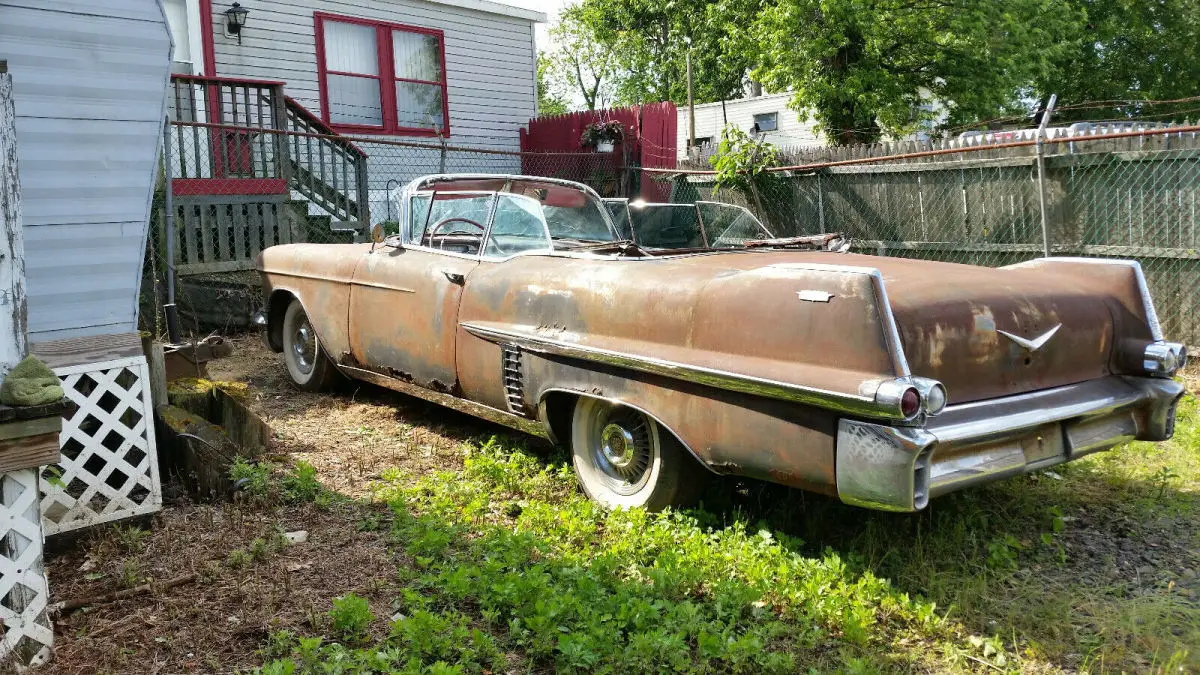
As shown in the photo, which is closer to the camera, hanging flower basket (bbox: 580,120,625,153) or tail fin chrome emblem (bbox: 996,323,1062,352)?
tail fin chrome emblem (bbox: 996,323,1062,352)

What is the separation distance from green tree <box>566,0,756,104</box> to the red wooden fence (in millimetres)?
16366

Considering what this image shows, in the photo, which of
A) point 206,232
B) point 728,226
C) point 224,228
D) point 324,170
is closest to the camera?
point 728,226

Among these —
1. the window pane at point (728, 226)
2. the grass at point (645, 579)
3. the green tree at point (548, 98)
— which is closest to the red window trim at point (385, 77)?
the window pane at point (728, 226)

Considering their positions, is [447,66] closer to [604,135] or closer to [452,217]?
[604,135]

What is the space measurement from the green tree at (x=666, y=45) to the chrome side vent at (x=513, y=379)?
28.8 metres

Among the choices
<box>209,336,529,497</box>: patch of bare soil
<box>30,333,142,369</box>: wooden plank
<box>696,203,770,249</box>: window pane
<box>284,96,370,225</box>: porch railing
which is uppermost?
<box>284,96,370,225</box>: porch railing

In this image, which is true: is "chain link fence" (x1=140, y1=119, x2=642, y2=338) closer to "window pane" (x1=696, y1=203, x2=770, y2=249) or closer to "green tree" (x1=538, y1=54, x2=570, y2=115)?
"window pane" (x1=696, y1=203, x2=770, y2=249)

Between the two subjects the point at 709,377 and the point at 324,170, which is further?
the point at 324,170

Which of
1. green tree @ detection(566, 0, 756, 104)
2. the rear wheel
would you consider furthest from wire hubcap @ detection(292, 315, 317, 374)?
green tree @ detection(566, 0, 756, 104)

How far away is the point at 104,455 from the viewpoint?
13.5 ft

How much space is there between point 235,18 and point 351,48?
2.12 meters

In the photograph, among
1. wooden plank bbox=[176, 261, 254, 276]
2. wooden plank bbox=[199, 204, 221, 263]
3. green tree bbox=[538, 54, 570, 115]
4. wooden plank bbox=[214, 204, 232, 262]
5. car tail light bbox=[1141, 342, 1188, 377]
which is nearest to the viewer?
car tail light bbox=[1141, 342, 1188, 377]

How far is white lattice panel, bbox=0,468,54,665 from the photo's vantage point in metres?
2.90

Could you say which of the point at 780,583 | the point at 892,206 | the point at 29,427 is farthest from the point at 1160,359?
the point at 892,206
